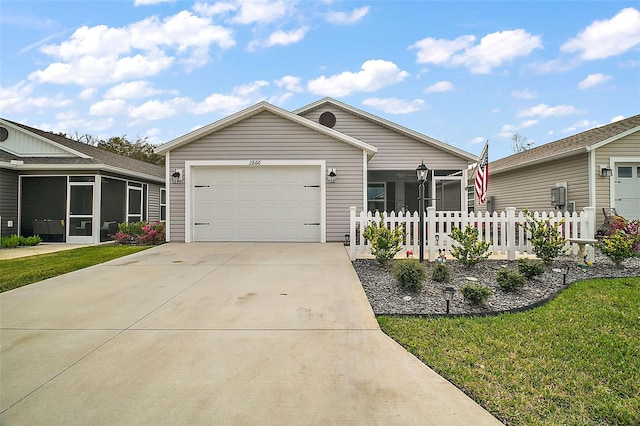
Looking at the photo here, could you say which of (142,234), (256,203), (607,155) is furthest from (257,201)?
(607,155)

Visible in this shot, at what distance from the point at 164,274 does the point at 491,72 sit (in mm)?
12880

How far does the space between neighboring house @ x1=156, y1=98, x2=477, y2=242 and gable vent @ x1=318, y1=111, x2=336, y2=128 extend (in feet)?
11.3

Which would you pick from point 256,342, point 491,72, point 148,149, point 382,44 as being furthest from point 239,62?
point 148,149

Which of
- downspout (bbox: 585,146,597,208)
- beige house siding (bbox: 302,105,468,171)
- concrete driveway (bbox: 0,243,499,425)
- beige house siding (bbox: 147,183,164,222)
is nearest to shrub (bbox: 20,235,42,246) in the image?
beige house siding (bbox: 147,183,164,222)

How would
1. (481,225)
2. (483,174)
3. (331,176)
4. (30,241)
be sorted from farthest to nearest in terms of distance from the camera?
(483,174) < (30,241) < (331,176) < (481,225)

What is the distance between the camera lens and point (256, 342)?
336cm

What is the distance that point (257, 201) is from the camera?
9617mm

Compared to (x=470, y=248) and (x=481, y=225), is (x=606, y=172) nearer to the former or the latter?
(x=481, y=225)

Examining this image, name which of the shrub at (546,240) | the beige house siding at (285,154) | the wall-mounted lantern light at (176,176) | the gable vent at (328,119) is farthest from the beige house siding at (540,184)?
the wall-mounted lantern light at (176,176)

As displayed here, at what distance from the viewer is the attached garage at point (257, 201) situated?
959 cm

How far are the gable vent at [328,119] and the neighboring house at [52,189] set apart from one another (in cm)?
767

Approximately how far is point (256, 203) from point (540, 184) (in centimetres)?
1109

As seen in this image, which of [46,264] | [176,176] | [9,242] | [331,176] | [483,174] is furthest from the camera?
[483,174]

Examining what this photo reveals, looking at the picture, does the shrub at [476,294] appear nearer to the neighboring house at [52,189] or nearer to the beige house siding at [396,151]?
the beige house siding at [396,151]
